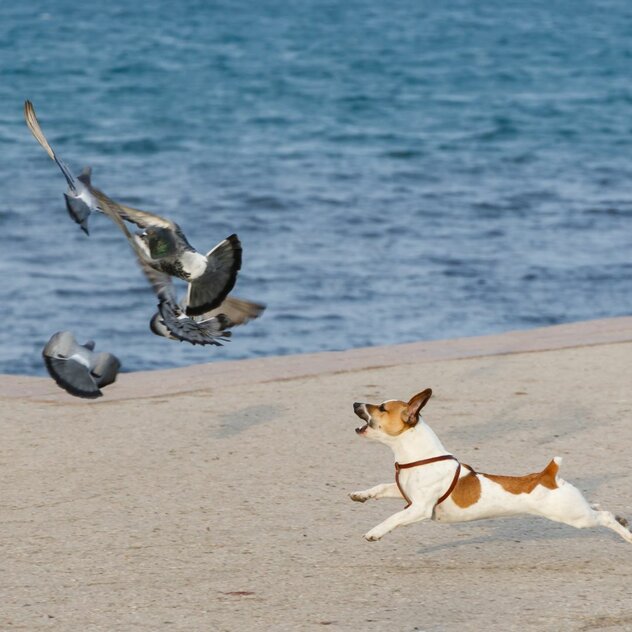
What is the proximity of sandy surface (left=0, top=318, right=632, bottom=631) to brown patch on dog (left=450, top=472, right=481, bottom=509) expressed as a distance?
1.02 ft

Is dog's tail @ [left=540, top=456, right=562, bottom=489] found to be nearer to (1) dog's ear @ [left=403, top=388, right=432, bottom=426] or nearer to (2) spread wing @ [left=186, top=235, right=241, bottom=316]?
(1) dog's ear @ [left=403, top=388, right=432, bottom=426]

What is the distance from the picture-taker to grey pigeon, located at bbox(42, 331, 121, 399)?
675cm

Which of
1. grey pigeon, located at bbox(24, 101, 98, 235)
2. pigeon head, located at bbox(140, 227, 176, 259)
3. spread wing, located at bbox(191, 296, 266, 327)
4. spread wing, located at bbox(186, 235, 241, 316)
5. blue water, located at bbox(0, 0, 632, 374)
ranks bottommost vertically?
blue water, located at bbox(0, 0, 632, 374)

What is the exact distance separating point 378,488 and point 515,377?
3.31m

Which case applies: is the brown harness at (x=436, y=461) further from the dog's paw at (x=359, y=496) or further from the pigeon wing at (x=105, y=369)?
the pigeon wing at (x=105, y=369)

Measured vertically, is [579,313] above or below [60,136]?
above

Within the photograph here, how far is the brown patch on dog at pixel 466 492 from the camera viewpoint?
6.25m

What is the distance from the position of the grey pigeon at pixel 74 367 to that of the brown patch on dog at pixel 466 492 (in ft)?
5.31

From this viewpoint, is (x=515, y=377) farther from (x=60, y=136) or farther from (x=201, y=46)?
(x=201, y=46)

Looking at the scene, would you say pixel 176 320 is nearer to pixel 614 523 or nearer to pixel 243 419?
pixel 614 523

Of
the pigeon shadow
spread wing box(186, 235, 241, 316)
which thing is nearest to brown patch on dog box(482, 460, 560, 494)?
spread wing box(186, 235, 241, 316)

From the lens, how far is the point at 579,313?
15.1 metres

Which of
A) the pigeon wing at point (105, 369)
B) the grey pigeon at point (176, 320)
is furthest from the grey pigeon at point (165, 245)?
the pigeon wing at point (105, 369)

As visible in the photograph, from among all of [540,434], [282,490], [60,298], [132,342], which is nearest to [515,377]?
[540,434]
